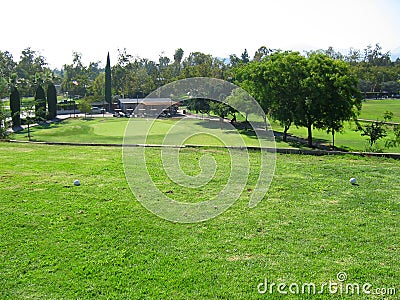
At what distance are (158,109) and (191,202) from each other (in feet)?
134

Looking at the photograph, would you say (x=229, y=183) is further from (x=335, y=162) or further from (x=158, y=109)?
(x=158, y=109)

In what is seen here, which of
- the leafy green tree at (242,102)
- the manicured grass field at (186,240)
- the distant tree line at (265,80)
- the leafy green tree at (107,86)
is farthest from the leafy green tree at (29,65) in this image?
the manicured grass field at (186,240)

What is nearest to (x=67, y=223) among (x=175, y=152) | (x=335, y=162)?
(x=175, y=152)

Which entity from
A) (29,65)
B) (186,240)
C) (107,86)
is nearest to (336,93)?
(186,240)

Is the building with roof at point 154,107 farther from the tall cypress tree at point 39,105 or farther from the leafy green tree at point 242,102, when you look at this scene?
the leafy green tree at point 242,102

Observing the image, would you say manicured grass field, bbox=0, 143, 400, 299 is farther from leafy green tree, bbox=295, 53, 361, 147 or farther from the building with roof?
the building with roof

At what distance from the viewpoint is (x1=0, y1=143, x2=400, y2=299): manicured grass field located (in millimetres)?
5086

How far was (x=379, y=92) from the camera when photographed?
7706 cm

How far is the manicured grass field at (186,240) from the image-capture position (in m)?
5.09

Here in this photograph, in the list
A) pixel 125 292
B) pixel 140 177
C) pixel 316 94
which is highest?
pixel 316 94

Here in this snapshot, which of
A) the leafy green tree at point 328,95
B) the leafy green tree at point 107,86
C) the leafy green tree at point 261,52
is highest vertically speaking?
the leafy green tree at point 261,52

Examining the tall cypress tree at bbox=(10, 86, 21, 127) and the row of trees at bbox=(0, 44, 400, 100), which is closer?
the tall cypress tree at bbox=(10, 86, 21, 127)

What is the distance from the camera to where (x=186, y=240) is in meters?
6.44

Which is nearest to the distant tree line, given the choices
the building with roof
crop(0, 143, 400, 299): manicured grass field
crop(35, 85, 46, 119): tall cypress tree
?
crop(35, 85, 46, 119): tall cypress tree
